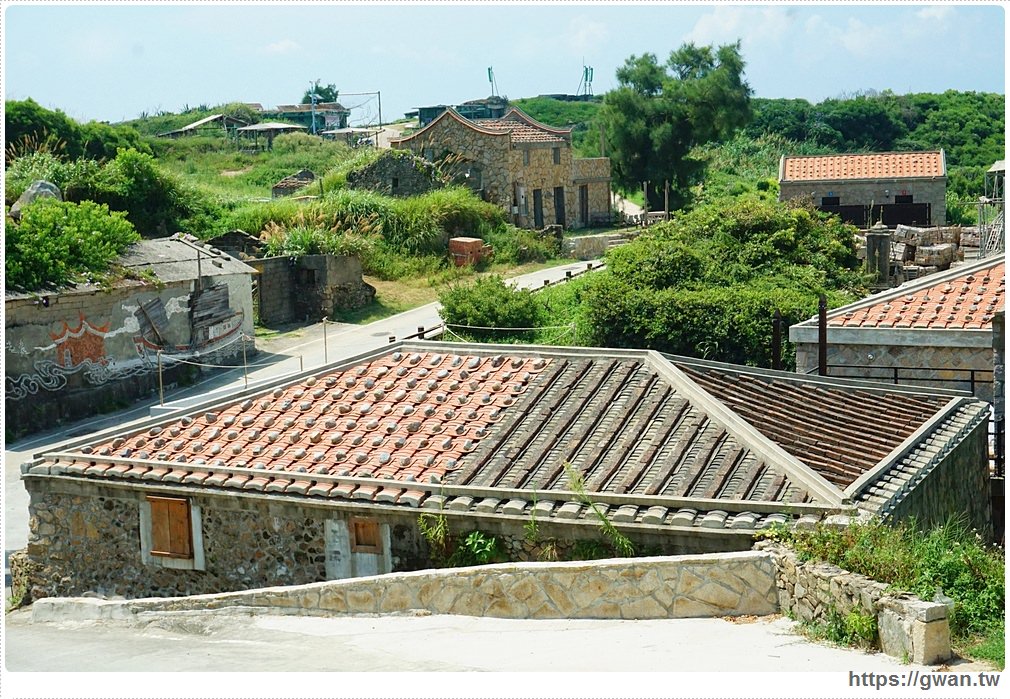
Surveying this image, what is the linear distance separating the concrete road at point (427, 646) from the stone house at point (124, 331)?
1655cm

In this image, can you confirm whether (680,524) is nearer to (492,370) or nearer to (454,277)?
(492,370)

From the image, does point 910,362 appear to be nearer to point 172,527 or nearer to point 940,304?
point 940,304

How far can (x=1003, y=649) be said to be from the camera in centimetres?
790

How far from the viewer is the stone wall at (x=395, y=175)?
163ft

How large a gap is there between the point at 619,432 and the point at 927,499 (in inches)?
126

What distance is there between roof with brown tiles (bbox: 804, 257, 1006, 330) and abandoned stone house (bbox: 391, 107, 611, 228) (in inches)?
1176

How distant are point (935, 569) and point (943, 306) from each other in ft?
37.7

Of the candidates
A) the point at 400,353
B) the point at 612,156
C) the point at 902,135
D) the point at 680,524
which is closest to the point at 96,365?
the point at 400,353

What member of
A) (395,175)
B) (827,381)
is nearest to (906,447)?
(827,381)

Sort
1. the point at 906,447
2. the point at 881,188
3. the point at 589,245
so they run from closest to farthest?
the point at 906,447, the point at 881,188, the point at 589,245

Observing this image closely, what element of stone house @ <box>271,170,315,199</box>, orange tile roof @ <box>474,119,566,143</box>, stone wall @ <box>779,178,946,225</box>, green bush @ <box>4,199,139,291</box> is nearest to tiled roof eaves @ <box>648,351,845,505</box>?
green bush @ <box>4,199,139,291</box>

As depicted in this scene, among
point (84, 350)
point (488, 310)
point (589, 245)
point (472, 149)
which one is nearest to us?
point (84, 350)

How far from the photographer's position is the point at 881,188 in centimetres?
4628

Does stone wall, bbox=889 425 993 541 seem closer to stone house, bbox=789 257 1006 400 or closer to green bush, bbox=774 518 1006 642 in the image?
green bush, bbox=774 518 1006 642
